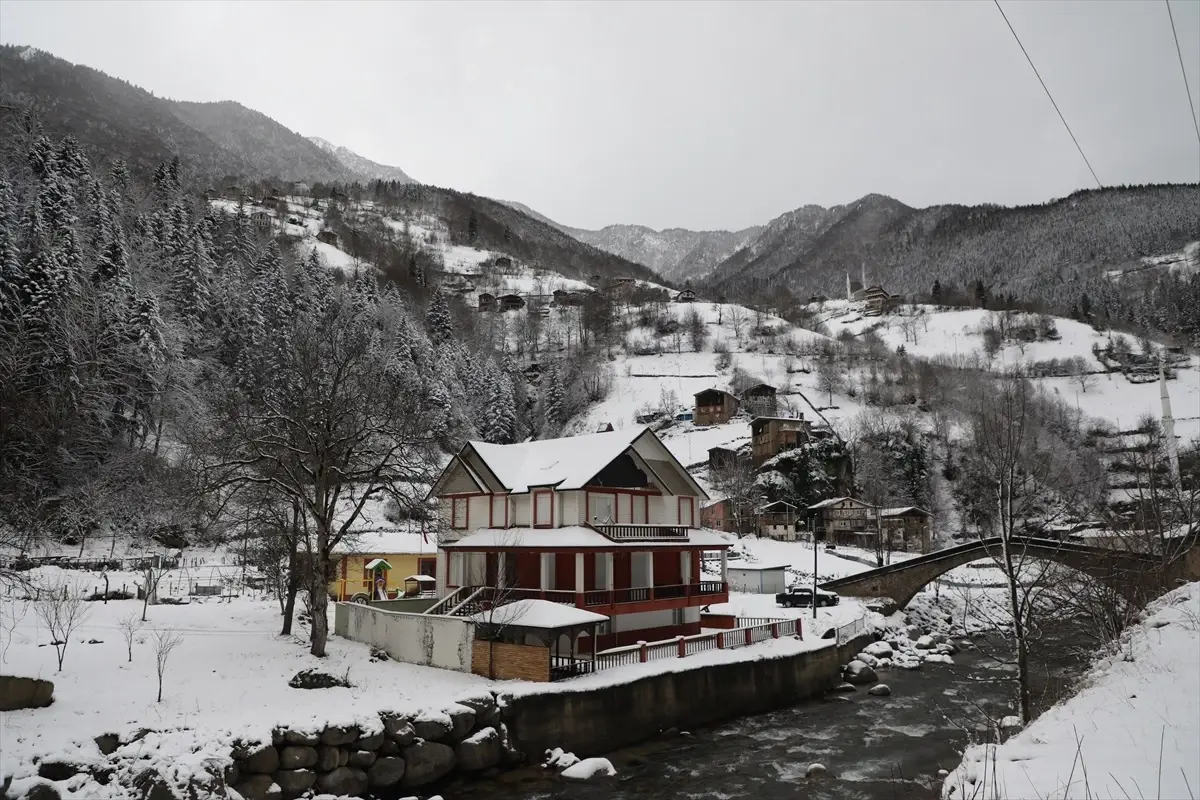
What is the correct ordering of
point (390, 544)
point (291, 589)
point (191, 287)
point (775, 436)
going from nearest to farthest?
point (291, 589) < point (390, 544) < point (191, 287) < point (775, 436)

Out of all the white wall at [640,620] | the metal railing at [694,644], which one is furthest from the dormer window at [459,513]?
the metal railing at [694,644]

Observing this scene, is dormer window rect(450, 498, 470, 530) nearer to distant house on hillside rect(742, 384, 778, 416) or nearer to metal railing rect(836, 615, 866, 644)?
metal railing rect(836, 615, 866, 644)

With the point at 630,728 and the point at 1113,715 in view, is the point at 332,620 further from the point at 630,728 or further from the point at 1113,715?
the point at 1113,715

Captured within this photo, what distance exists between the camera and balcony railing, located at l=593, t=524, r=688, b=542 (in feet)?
92.8

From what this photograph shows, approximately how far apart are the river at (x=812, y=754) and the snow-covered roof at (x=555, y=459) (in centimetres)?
1115

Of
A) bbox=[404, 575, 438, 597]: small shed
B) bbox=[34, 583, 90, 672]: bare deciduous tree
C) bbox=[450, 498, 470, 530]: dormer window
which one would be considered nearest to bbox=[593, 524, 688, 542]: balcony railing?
bbox=[450, 498, 470, 530]: dormer window

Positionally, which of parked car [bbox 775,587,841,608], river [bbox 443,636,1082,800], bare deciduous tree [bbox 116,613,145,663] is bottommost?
river [bbox 443,636,1082,800]

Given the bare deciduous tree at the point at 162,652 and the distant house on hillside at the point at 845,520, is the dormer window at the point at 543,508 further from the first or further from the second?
the distant house on hillside at the point at 845,520

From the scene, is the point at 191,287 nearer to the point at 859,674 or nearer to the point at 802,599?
the point at 802,599

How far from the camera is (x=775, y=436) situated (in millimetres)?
82000

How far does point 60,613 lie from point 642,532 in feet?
71.6

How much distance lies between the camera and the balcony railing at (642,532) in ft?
92.8

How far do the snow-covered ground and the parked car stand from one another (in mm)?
27614

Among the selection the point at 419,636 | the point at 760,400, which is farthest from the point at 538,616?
the point at 760,400
